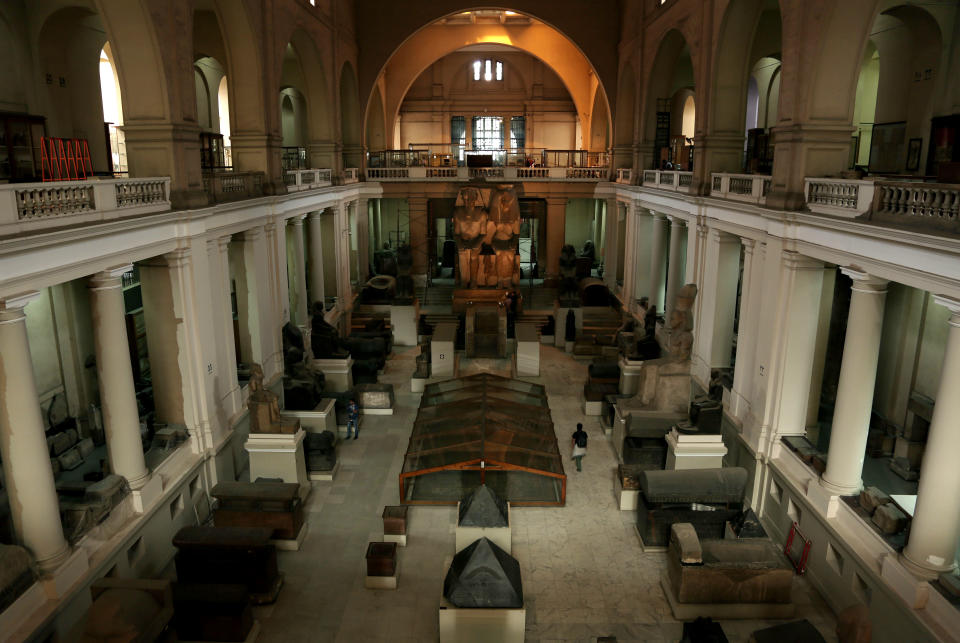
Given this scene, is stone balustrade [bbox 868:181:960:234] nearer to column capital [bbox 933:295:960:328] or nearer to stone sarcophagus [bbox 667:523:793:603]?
column capital [bbox 933:295:960:328]

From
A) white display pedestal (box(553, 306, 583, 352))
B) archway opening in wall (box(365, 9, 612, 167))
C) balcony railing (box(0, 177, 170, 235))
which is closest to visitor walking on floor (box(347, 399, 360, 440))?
balcony railing (box(0, 177, 170, 235))

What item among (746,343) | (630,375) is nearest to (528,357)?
(630,375)

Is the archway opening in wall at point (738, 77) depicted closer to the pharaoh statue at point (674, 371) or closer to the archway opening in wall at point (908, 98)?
the archway opening in wall at point (908, 98)

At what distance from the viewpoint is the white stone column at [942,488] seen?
24.2 ft

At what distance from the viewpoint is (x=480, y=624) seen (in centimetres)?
811

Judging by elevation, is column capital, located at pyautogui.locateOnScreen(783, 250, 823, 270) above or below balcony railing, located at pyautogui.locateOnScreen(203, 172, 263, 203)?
below

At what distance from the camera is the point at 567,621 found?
357 inches

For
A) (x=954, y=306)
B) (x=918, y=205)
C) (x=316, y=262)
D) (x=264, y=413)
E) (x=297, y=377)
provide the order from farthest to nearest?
1. (x=316, y=262)
2. (x=297, y=377)
3. (x=264, y=413)
4. (x=918, y=205)
5. (x=954, y=306)

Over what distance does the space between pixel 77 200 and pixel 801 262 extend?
10377mm

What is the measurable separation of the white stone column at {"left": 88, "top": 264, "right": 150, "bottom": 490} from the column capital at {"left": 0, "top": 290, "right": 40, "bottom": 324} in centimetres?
190

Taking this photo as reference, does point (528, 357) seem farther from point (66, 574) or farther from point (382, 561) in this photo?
point (66, 574)

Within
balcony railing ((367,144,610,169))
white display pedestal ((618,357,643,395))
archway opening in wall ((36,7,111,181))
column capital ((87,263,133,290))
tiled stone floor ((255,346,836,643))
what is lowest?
tiled stone floor ((255,346,836,643))

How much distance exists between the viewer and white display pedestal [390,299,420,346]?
73.2ft

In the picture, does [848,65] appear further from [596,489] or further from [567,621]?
[567,621]
